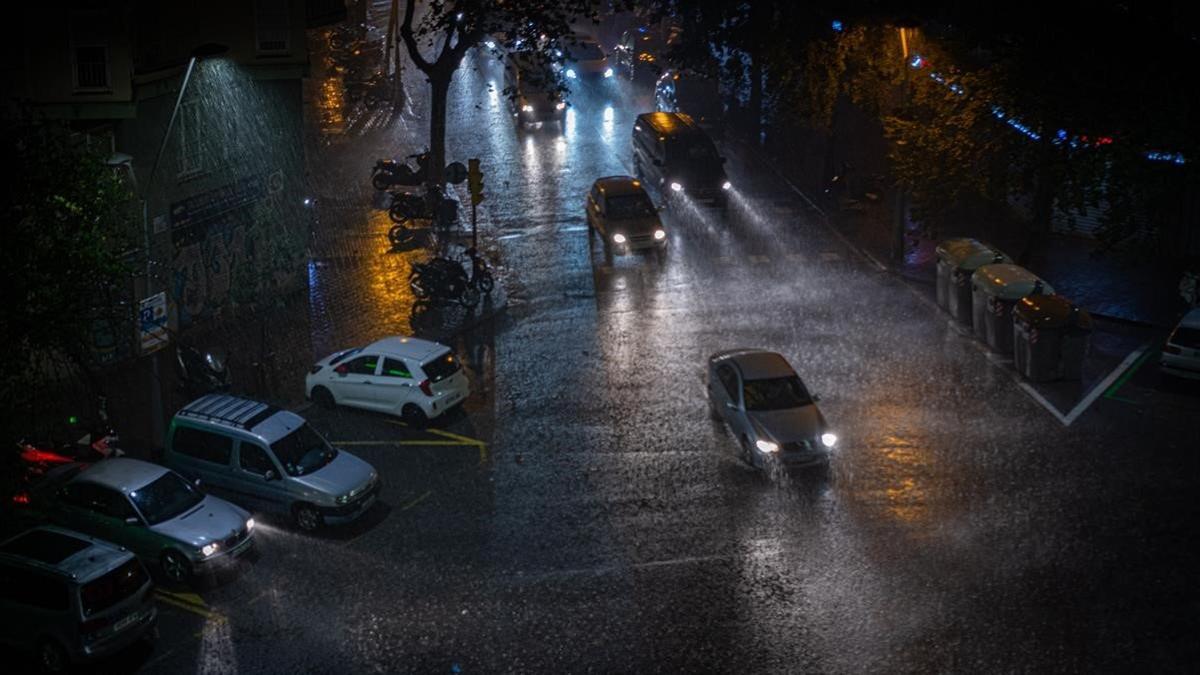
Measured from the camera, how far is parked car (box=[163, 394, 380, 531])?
1841cm

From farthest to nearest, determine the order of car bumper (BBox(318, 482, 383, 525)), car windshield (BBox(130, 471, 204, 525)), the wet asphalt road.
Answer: car bumper (BBox(318, 482, 383, 525)) < car windshield (BBox(130, 471, 204, 525)) < the wet asphalt road

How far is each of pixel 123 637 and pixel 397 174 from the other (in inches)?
Result: 994

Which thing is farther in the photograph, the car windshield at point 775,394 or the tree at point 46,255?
the car windshield at point 775,394

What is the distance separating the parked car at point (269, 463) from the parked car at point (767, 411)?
6.31 metres

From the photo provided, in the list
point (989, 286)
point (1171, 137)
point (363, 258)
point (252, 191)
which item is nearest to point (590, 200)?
point (363, 258)

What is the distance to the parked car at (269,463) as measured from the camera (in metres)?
18.4

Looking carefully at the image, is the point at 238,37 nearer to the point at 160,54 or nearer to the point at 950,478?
the point at 160,54

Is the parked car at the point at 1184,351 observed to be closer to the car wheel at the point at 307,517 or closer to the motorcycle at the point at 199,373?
the car wheel at the point at 307,517

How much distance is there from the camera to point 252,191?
27.9 m

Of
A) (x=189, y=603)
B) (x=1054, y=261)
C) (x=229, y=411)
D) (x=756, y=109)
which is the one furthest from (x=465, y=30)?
(x=189, y=603)

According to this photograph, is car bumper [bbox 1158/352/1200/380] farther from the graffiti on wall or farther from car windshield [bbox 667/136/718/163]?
the graffiti on wall

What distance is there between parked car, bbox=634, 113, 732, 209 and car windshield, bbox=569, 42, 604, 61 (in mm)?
19045

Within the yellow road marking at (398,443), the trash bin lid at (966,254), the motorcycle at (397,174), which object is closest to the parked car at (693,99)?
the motorcycle at (397,174)

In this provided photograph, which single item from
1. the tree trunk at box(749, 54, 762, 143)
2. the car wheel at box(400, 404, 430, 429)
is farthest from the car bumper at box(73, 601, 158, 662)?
the tree trunk at box(749, 54, 762, 143)
